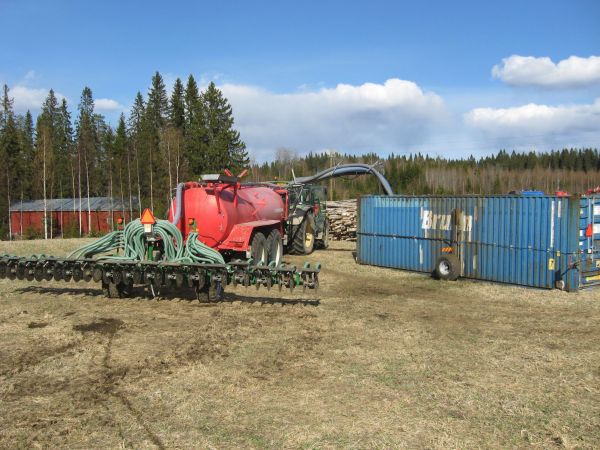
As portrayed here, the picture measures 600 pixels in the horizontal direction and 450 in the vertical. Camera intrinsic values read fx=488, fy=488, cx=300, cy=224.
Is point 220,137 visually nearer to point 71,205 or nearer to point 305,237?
point 71,205

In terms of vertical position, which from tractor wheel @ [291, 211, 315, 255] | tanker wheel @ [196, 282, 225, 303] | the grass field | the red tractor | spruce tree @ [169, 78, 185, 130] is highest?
spruce tree @ [169, 78, 185, 130]

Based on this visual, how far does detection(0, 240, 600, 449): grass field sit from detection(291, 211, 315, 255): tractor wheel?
271 inches

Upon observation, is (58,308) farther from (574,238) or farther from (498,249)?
(574,238)

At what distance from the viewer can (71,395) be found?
4738 mm

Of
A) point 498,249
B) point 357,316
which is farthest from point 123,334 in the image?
point 498,249

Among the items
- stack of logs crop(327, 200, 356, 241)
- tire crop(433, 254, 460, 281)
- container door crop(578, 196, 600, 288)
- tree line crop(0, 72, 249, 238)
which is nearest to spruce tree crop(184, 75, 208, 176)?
tree line crop(0, 72, 249, 238)

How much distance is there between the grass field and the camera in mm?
4059

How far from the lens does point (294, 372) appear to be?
548cm

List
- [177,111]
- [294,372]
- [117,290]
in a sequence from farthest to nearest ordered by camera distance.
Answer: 1. [177,111]
2. [117,290]
3. [294,372]

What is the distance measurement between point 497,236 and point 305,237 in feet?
22.3

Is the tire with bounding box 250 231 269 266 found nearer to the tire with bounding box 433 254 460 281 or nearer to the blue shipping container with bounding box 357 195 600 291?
the tire with bounding box 433 254 460 281

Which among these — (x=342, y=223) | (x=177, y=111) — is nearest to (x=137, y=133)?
(x=177, y=111)

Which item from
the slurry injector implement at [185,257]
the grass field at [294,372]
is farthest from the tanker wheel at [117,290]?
the grass field at [294,372]

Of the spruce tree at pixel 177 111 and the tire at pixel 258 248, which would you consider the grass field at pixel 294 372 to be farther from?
the spruce tree at pixel 177 111
